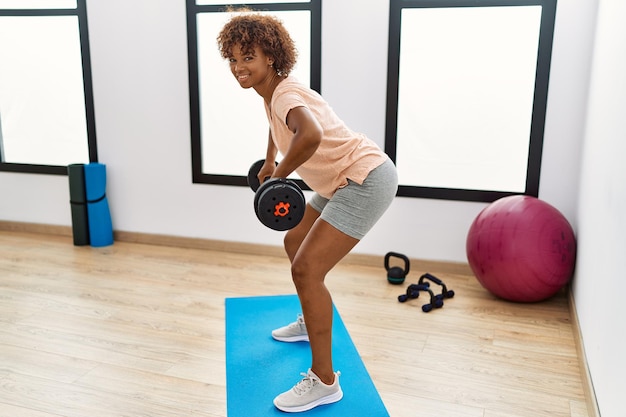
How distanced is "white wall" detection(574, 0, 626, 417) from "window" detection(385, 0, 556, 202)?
0.36 metres

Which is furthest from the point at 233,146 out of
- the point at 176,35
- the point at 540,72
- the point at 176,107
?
the point at 540,72

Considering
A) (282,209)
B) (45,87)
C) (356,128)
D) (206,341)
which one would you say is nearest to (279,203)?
(282,209)

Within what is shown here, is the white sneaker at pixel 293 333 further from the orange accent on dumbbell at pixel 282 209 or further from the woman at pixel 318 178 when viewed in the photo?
the orange accent on dumbbell at pixel 282 209

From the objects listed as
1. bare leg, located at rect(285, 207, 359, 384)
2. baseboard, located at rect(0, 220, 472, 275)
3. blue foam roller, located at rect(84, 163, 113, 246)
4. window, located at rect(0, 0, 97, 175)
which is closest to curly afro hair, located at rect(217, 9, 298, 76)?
bare leg, located at rect(285, 207, 359, 384)

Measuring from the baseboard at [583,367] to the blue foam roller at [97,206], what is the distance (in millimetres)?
2802

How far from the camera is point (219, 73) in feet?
11.0

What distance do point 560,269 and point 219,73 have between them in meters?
2.20

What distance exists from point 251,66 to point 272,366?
3.48ft

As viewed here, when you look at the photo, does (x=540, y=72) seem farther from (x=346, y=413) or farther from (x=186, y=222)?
(x=186, y=222)

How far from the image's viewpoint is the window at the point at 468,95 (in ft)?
9.20

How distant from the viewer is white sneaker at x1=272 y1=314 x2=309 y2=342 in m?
2.21

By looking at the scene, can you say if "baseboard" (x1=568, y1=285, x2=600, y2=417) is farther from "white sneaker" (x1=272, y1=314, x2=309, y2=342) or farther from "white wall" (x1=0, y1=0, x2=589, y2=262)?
"white sneaker" (x1=272, y1=314, x2=309, y2=342)

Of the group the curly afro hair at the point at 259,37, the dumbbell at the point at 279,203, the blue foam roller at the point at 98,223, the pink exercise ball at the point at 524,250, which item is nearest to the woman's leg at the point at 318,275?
the dumbbell at the point at 279,203

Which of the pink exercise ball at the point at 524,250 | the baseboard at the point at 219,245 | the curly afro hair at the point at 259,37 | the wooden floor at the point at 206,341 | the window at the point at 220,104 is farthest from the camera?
the window at the point at 220,104
